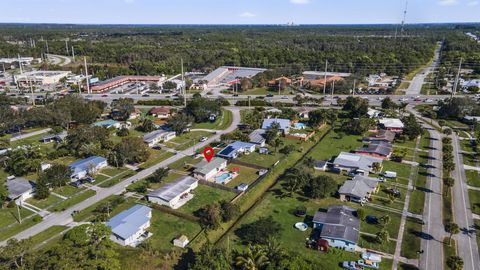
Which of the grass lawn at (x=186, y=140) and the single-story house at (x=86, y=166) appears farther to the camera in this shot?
the grass lawn at (x=186, y=140)

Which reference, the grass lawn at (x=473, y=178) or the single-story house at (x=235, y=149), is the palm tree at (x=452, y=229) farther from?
the single-story house at (x=235, y=149)

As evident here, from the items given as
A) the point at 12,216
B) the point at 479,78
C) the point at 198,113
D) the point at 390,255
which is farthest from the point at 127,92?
the point at 479,78

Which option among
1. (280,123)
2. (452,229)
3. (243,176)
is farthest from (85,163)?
(452,229)

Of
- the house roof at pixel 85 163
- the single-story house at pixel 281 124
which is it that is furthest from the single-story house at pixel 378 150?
the house roof at pixel 85 163

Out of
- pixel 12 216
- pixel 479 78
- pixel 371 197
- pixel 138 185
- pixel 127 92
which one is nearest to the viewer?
pixel 12 216

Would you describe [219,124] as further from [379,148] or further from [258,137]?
[379,148]

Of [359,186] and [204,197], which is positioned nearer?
[359,186]

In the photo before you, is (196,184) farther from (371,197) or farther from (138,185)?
(371,197)
